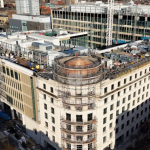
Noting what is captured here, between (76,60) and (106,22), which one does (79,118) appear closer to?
(76,60)

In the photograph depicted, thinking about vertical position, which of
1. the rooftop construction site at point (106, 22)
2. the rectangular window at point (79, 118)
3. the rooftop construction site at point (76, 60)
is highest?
the rooftop construction site at point (106, 22)

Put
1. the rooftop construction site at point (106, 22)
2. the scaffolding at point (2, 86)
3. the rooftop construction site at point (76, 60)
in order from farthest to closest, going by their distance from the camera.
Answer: the rooftop construction site at point (106, 22)
the scaffolding at point (2, 86)
the rooftop construction site at point (76, 60)

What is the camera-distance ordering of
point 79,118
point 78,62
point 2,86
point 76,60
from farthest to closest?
point 2,86 → point 76,60 → point 78,62 → point 79,118

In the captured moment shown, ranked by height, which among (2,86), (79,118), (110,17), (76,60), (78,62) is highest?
(110,17)

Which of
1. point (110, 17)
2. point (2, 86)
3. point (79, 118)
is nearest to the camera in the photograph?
point (79, 118)

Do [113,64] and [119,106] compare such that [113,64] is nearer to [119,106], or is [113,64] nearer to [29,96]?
[119,106]

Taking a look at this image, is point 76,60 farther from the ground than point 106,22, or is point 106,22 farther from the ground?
point 106,22

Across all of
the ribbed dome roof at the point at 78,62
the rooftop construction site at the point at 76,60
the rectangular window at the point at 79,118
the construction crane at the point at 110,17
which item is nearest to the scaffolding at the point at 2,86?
the rooftop construction site at the point at 76,60

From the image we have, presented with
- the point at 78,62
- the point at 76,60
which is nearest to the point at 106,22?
the point at 76,60

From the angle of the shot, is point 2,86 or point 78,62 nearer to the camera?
point 78,62

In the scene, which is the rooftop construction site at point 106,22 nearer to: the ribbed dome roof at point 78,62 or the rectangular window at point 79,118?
the ribbed dome roof at point 78,62

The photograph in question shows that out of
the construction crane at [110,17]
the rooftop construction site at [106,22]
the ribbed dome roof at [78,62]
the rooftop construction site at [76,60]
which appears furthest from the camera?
the rooftop construction site at [106,22]
